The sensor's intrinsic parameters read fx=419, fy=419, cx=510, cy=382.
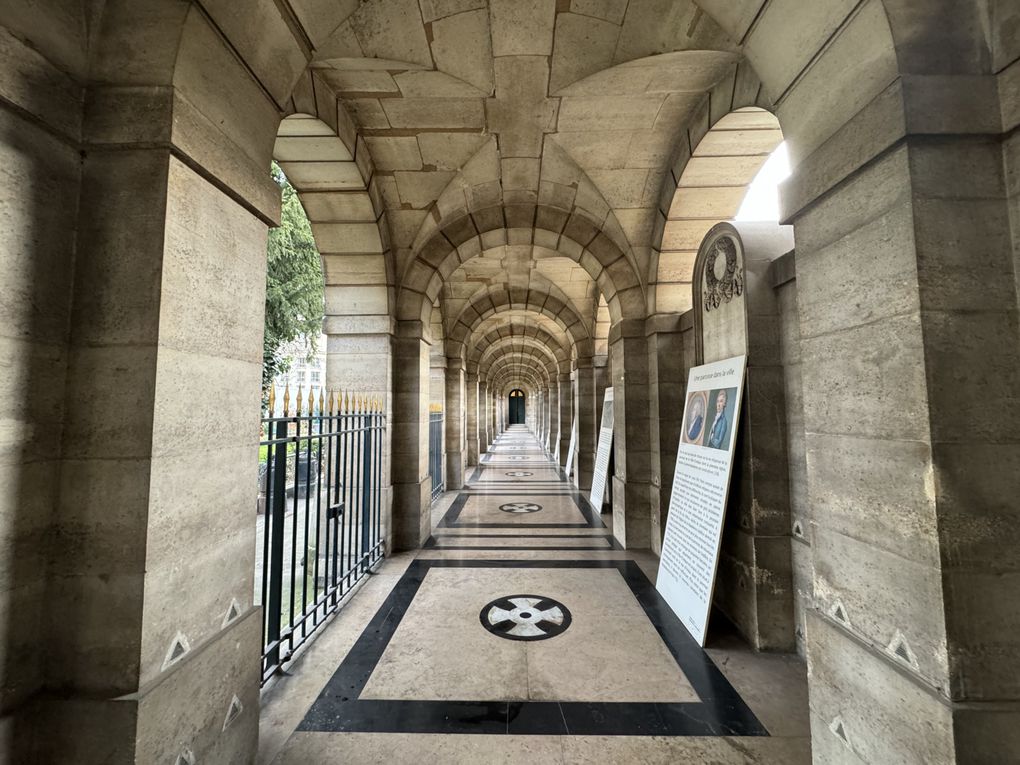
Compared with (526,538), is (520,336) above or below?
above

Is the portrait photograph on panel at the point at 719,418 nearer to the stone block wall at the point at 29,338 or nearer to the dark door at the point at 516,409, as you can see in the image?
the stone block wall at the point at 29,338

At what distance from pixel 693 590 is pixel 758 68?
131 inches

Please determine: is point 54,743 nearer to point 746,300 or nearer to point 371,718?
point 371,718

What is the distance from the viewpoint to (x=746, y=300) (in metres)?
3.02

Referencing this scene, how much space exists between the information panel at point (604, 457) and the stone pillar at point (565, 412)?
173 inches

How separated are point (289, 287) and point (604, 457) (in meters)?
7.63

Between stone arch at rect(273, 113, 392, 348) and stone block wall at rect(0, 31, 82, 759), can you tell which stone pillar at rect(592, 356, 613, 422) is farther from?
stone block wall at rect(0, 31, 82, 759)

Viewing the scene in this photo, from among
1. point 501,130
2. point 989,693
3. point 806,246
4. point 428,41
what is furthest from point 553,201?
point 989,693

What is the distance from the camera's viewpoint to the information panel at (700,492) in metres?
3.07

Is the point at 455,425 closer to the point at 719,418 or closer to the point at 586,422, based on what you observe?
the point at 586,422

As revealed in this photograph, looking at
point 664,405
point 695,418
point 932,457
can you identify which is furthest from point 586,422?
point 932,457

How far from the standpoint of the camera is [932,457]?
48.4 inches

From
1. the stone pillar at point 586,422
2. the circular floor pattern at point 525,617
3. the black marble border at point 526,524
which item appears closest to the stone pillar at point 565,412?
the stone pillar at point 586,422

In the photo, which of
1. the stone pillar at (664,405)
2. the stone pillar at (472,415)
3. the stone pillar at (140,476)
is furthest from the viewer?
the stone pillar at (472,415)
